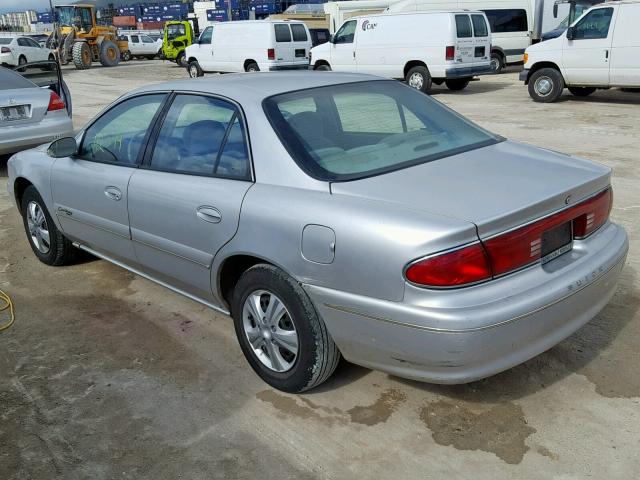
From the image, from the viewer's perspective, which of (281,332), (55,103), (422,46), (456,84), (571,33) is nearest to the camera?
(281,332)

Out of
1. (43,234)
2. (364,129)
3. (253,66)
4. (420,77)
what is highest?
(364,129)

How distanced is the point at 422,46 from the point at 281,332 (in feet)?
47.7

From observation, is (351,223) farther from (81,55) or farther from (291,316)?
(81,55)

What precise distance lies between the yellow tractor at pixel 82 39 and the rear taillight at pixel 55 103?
86.2 ft

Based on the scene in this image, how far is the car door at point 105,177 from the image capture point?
12.8ft

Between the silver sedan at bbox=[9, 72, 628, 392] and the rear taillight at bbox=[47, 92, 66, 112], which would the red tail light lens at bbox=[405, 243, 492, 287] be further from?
the rear taillight at bbox=[47, 92, 66, 112]

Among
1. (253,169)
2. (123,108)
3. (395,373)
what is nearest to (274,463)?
(395,373)

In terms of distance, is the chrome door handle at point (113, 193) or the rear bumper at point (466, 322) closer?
the rear bumper at point (466, 322)

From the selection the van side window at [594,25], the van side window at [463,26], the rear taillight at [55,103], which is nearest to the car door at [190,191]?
the rear taillight at [55,103]

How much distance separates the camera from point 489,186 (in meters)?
2.78

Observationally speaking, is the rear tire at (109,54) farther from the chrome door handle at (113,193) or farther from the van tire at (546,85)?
the chrome door handle at (113,193)

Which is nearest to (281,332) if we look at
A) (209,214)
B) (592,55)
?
(209,214)

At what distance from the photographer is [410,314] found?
2.48 meters

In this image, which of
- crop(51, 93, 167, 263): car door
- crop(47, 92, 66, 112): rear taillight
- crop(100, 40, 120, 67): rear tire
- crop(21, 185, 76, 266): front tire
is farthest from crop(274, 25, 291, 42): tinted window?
crop(100, 40, 120, 67): rear tire
